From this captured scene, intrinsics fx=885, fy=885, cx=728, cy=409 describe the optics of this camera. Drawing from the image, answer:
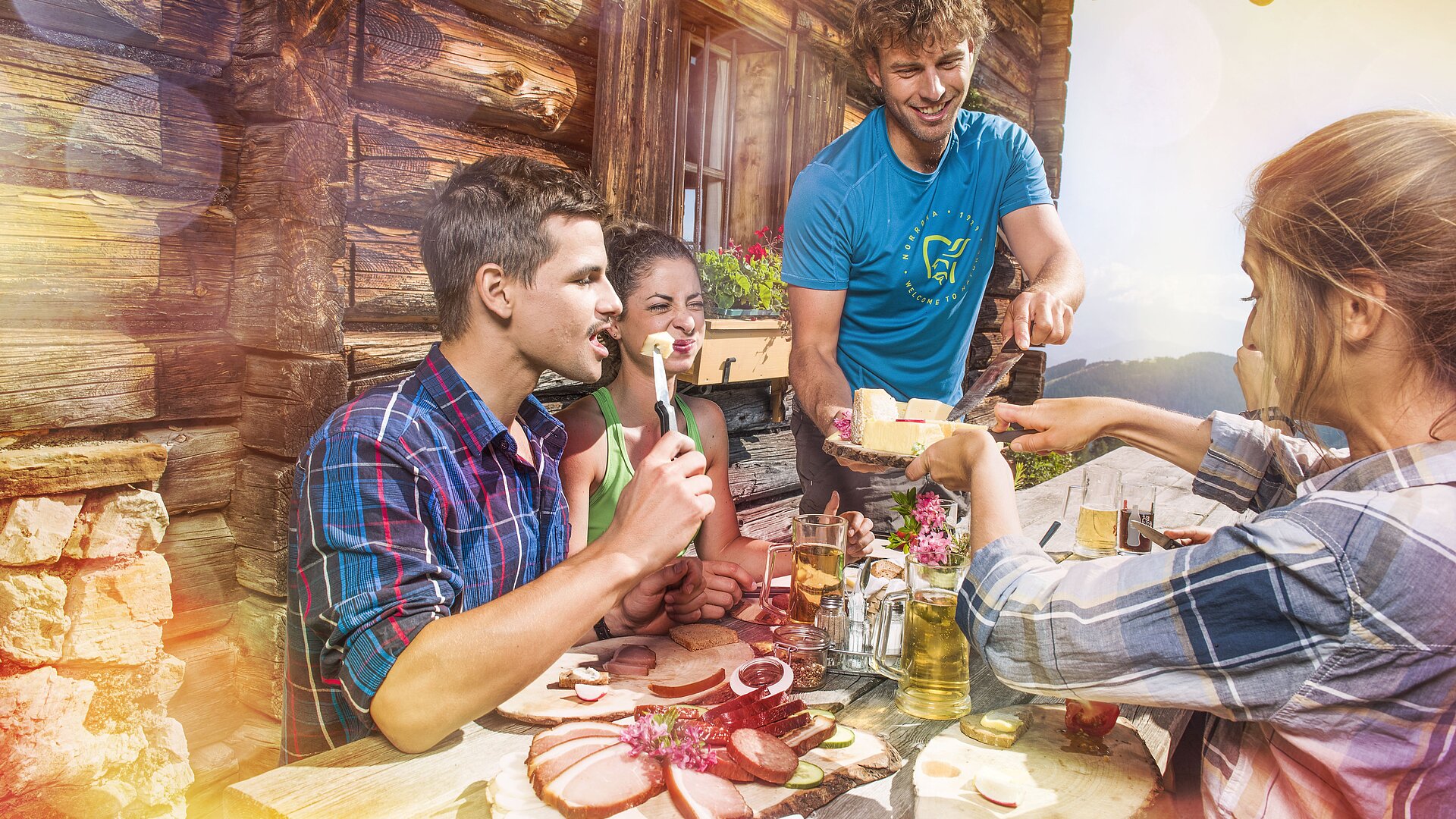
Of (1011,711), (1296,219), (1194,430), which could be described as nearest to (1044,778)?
(1011,711)

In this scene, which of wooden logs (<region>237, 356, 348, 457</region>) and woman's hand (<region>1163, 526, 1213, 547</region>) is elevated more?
wooden logs (<region>237, 356, 348, 457</region>)

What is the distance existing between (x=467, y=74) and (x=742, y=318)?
1.44 meters

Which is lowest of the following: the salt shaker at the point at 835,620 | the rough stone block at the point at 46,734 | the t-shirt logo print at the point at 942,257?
the rough stone block at the point at 46,734

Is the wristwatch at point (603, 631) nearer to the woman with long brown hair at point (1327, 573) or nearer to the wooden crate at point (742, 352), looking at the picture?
the woman with long brown hair at point (1327, 573)

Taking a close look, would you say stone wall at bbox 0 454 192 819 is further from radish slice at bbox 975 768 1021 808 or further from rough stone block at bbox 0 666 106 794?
radish slice at bbox 975 768 1021 808

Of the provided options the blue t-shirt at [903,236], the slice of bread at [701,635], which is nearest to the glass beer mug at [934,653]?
the slice of bread at [701,635]

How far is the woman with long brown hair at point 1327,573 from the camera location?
0.96m

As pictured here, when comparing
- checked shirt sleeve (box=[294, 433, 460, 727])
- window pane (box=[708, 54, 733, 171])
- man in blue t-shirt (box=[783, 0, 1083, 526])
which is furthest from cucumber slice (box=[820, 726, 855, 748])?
window pane (box=[708, 54, 733, 171])

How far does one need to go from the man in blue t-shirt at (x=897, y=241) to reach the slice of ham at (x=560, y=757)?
168 cm

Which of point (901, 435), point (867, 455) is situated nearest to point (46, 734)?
point (867, 455)

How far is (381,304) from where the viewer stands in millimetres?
2594

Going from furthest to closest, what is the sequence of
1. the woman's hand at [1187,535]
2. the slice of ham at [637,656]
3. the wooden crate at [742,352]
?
the wooden crate at [742,352], the woman's hand at [1187,535], the slice of ham at [637,656]

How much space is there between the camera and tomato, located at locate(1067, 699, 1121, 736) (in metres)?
1.30

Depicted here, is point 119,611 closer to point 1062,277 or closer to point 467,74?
point 467,74
